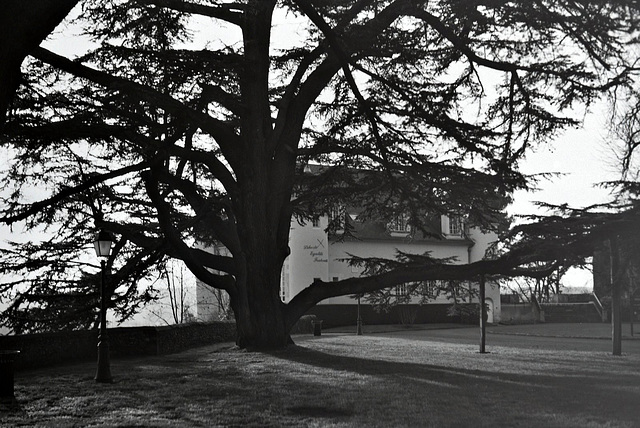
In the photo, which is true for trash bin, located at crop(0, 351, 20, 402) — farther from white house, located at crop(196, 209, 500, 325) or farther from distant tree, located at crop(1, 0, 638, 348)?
white house, located at crop(196, 209, 500, 325)

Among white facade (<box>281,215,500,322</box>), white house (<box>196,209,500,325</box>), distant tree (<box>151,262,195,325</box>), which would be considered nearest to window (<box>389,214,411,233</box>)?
distant tree (<box>151,262,195,325</box>)

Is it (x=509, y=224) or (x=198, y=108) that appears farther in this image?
(x=509, y=224)

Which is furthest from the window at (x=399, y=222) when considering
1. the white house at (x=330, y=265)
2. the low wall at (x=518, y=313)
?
the low wall at (x=518, y=313)

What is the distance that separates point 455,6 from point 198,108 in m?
6.03

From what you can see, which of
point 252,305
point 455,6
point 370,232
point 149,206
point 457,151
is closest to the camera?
point 455,6

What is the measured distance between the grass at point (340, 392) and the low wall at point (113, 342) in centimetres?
103

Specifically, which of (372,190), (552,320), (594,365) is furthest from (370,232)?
(594,365)

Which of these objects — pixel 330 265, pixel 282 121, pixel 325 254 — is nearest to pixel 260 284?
pixel 282 121

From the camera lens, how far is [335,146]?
20.7 meters

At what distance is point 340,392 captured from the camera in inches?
502

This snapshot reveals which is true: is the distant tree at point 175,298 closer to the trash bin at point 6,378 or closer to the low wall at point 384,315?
the low wall at point 384,315

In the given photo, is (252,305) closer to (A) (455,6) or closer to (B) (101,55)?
(B) (101,55)

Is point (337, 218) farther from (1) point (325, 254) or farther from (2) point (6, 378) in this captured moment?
(1) point (325, 254)

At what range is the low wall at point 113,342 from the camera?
19469 millimetres
